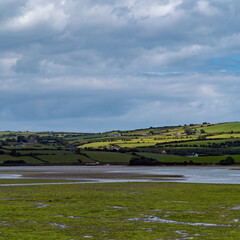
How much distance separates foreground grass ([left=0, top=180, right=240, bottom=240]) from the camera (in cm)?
3161

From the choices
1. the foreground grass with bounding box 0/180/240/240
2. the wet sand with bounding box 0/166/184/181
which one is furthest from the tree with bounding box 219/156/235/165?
the foreground grass with bounding box 0/180/240/240

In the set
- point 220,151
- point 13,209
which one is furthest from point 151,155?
point 13,209

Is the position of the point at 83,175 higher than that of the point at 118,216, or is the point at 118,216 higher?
the point at 118,216

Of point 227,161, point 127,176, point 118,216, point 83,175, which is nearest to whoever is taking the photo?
point 118,216

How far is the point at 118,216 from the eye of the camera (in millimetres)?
39375

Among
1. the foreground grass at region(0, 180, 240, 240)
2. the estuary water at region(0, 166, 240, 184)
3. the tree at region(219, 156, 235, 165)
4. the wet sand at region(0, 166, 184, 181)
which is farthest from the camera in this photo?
the tree at region(219, 156, 235, 165)

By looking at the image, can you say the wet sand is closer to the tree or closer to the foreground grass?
the foreground grass

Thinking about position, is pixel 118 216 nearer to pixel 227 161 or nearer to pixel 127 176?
pixel 127 176

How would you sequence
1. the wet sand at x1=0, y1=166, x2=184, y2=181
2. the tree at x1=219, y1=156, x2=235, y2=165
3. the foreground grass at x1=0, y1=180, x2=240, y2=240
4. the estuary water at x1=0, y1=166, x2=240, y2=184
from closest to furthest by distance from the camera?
the foreground grass at x1=0, y1=180, x2=240, y2=240, the estuary water at x1=0, y1=166, x2=240, y2=184, the wet sand at x1=0, y1=166, x2=184, y2=181, the tree at x1=219, y1=156, x2=235, y2=165

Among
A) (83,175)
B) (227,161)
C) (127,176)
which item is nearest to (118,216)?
(127,176)

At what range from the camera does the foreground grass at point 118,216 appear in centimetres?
3161

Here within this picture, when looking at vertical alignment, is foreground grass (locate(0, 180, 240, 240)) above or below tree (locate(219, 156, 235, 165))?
above

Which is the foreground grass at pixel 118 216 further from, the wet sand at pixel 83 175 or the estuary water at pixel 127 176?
the wet sand at pixel 83 175

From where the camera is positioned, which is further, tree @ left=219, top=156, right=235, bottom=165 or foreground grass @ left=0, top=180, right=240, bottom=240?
tree @ left=219, top=156, right=235, bottom=165
